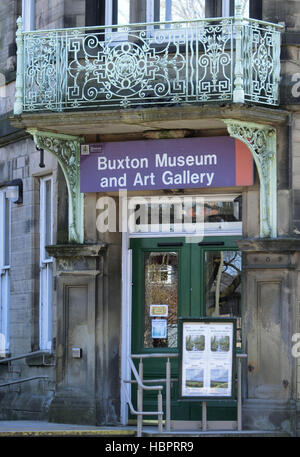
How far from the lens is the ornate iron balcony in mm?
15867

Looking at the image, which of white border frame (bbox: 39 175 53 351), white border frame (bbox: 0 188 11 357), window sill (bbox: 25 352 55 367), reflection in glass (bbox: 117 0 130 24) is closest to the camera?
reflection in glass (bbox: 117 0 130 24)

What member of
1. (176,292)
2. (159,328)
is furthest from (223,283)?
Answer: (159,328)

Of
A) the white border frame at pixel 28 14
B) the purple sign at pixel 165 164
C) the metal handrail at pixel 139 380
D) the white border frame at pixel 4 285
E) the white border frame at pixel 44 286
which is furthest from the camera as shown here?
the white border frame at pixel 4 285

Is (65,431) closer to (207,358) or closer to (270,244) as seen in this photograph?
(207,358)

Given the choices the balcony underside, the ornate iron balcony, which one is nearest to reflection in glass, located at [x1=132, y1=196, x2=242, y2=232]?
the balcony underside

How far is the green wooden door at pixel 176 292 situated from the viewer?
1689 cm

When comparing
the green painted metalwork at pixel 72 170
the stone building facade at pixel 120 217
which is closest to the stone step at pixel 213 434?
the stone building facade at pixel 120 217

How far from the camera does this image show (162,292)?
1730cm

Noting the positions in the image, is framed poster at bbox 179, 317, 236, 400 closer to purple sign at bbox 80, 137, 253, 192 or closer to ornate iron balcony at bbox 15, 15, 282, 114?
purple sign at bbox 80, 137, 253, 192

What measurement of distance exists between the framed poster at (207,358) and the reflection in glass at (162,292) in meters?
1.46

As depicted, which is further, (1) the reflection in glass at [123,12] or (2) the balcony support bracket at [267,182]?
(1) the reflection in glass at [123,12]

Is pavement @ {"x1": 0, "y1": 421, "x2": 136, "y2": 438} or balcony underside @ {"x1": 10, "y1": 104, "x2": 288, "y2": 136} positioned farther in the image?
pavement @ {"x1": 0, "y1": 421, "x2": 136, "y2": 438}

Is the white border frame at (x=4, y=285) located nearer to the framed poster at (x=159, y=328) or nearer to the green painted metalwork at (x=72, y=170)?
the green painted metalwork at (x=72, y=170)

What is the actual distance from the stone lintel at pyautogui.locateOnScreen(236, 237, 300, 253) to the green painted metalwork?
2.32 metres
